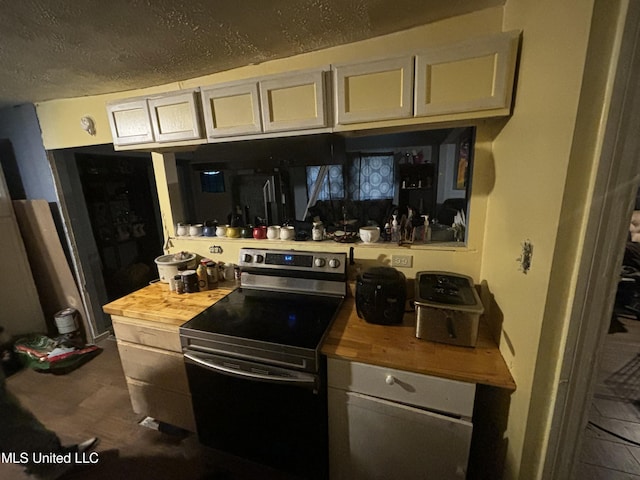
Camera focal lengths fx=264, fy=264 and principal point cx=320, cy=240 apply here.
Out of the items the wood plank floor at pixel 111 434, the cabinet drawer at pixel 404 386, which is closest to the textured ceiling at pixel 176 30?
the cabinet drawer at pixel 404 386

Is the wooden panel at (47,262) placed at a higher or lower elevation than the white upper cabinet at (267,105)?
lower

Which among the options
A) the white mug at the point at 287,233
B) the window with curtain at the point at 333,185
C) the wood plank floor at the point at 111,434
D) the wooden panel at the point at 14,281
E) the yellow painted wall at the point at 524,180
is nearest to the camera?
the yellow painted wall at the point at 524,180

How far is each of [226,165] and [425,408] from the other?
1.51 m

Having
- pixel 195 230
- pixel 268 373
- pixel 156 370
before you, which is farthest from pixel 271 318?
pixel 195 230

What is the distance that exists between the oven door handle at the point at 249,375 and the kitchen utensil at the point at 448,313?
1.78ft

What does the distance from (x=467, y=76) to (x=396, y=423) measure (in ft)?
4.81

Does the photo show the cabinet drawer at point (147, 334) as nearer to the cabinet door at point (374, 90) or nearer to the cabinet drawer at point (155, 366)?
the cabinet drawer at point (155, 366)

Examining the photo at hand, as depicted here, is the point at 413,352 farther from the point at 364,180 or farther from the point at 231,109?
the point at 231,109

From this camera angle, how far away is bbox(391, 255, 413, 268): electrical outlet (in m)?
1.56

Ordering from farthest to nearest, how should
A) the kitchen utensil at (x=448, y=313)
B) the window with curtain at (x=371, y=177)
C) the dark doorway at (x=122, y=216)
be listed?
1. the dark doorway at (x=122, y=216)
2. the window with curtain at (x=371, y=177)
3. the kitchen utensil at (x=448, y=313)

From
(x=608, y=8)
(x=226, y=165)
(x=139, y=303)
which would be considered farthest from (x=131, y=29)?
(x=608, y=8)

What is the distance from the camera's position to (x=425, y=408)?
108 cm

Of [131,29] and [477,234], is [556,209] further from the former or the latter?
[131,29]

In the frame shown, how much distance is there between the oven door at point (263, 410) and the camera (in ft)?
3.92
